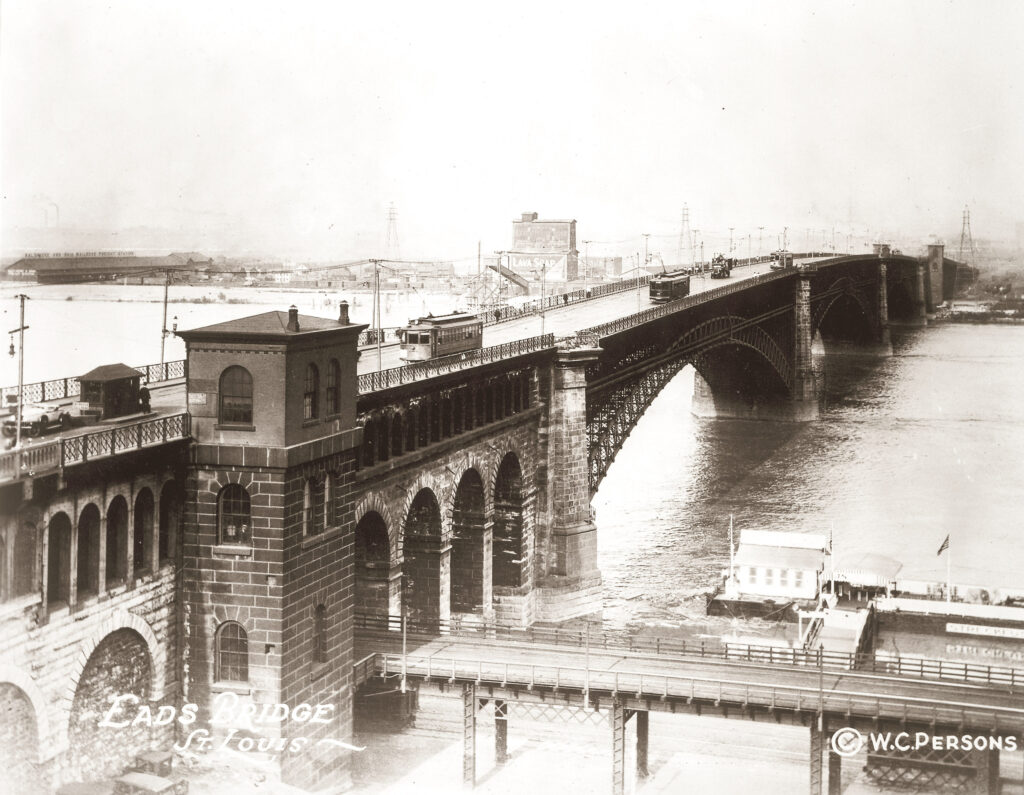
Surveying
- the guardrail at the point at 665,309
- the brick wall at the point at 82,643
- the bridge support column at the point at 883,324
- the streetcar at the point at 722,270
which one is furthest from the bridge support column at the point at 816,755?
the bridge support column at the point at 883,324

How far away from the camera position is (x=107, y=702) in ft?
120

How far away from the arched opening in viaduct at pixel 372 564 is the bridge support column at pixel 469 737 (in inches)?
237

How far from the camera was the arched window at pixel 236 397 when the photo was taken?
39.3 m

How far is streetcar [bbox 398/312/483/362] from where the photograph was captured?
60125mm

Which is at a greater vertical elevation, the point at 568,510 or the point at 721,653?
the point at 568,510

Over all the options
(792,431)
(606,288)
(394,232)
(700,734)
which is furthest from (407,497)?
(792,431)

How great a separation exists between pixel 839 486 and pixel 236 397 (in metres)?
69.5

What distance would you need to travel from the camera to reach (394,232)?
362 feet

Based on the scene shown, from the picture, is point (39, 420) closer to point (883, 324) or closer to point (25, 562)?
point (25, 562)

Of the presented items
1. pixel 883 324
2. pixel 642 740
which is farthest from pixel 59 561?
pixel 883 324

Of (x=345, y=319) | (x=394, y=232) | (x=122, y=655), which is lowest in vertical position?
(x=122, y=655)

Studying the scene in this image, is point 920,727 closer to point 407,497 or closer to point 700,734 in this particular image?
point 700,734

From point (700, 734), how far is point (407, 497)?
14.5m

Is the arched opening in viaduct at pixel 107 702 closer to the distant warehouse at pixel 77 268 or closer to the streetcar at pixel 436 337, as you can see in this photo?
the distant warehouse at pixel 77 268
